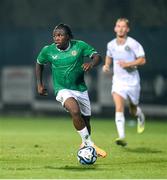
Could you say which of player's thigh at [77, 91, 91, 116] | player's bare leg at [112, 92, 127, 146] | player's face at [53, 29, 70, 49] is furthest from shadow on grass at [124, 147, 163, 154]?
player's face at [53, 29, 70, 49]

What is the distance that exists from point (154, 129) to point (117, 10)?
5682mm

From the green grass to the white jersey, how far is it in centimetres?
135

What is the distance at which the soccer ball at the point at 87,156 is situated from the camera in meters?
13.0

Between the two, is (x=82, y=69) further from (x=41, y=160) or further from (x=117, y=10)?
(x=117, y=10)

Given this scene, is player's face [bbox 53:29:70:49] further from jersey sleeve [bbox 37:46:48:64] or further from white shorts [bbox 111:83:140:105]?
white shorts [bbox 111:83:140:105]

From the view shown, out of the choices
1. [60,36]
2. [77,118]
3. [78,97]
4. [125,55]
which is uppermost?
[60,36]

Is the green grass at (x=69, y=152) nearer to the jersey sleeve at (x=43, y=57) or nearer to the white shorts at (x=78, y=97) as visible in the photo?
the white shorts at (x=78, y=97)

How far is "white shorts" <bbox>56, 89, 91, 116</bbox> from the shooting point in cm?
1359

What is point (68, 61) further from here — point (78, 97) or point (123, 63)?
point (123, 63)

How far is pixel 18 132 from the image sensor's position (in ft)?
68.3

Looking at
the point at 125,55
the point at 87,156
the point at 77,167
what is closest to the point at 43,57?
the point at 87,156

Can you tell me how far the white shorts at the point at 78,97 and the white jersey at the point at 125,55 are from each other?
3097 millimetres

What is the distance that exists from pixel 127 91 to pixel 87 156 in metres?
4.45

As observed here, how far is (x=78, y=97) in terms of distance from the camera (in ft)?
45.7
